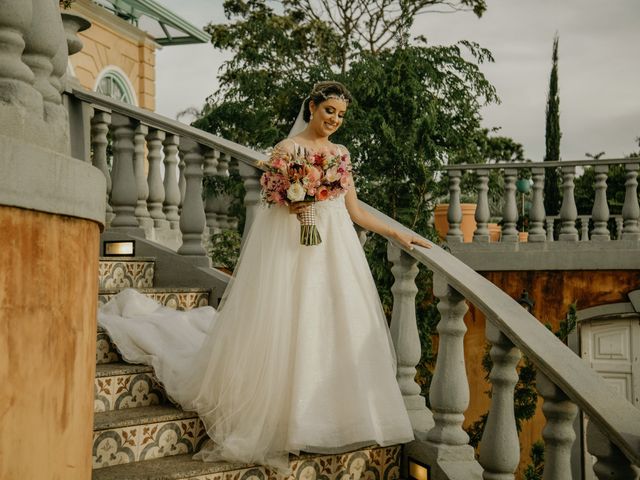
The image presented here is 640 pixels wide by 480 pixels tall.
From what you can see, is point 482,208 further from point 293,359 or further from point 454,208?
point 293,359

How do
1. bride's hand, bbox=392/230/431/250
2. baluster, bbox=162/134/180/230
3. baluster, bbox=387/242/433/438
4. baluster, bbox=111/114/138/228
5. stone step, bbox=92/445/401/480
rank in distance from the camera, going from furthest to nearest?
baluster, bbox=162/134/180/230 < baluster, bbox=111/114/138/228 < baluster, bbox=387/242/433/438 < bride's hand, bbox=392/230/431/250 < stone step, bbox=92/445/401/480

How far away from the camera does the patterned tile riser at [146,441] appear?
2.77m

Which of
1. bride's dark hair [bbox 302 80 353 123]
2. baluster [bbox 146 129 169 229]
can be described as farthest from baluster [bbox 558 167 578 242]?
bride's dark hair [bbox 302 80 353 123]

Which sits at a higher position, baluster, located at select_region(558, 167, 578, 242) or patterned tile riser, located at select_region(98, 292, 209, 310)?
baluster, located at select_region(558, 167, 578, 242)

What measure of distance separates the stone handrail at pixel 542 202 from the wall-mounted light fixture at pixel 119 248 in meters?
4.45

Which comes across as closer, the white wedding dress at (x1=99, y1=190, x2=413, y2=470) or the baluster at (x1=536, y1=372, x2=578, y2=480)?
the baluster at (x1=536, y1=372, x2=578, y2=480)

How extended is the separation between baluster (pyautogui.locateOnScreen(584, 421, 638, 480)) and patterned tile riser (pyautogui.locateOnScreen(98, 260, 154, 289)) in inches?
118

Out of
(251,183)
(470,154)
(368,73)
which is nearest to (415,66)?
(368,73)

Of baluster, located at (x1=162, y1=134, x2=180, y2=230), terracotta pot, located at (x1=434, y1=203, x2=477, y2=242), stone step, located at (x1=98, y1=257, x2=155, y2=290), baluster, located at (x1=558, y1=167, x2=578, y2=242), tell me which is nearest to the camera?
stone step, located at (x1=98, y1=257, x2=155, y2=290)

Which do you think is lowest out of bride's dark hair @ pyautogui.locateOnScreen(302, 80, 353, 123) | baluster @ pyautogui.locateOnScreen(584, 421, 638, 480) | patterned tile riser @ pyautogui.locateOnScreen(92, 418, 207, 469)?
patterned tile riser @ pyautogui.locateOnScreen(92, 418, 207, 469)

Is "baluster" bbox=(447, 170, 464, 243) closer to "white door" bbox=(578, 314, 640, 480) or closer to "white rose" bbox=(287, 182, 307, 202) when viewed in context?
"white door" bbox=(578, 314, 640, 480)

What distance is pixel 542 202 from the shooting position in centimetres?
810

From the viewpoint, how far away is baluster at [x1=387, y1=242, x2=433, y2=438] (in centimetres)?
307

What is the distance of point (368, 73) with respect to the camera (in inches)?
321
